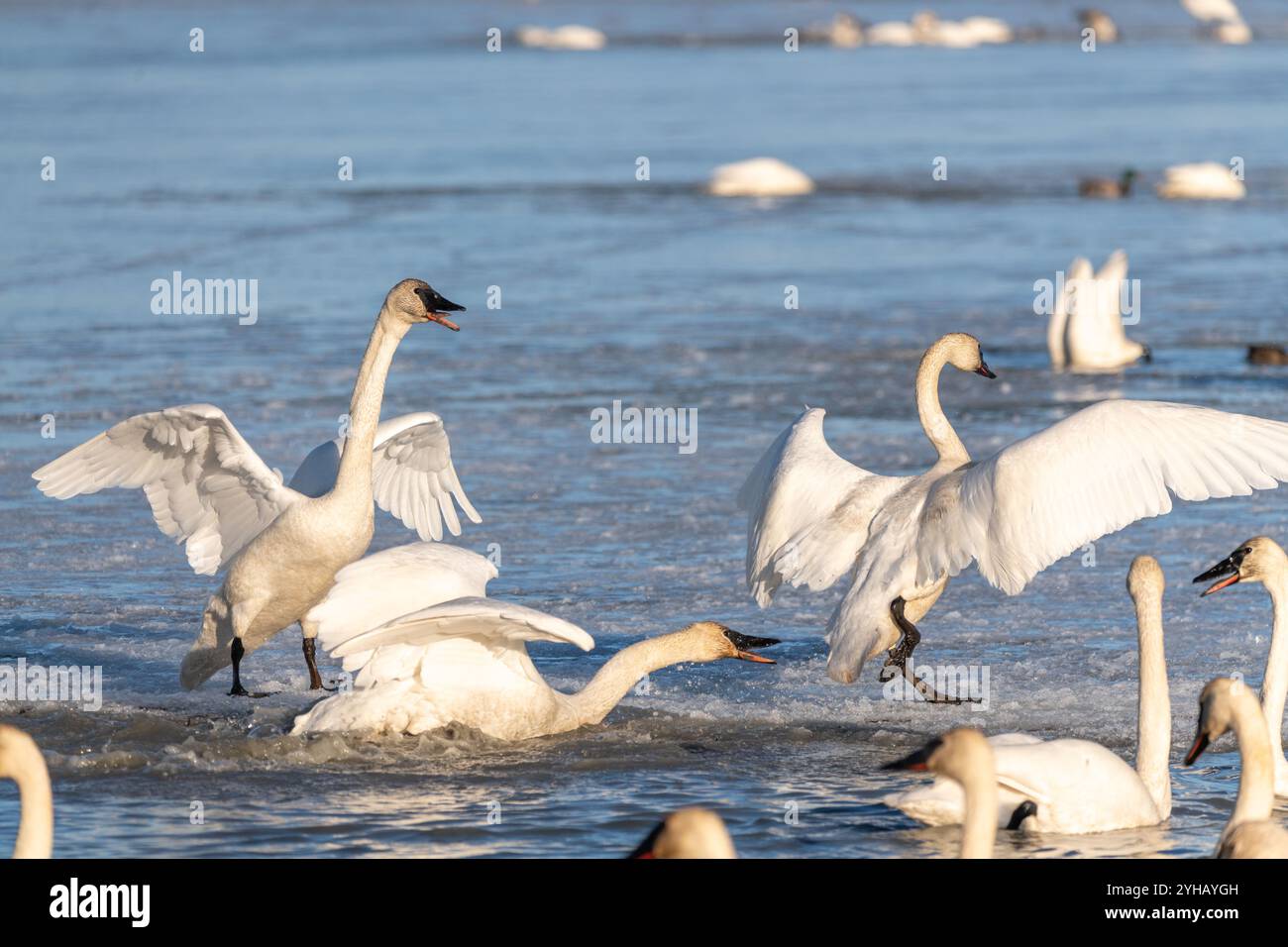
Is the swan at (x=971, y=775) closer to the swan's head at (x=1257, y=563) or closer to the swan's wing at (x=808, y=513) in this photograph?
the swan's head at (x=1257, y=563)

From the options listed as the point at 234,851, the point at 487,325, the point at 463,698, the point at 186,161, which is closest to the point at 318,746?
the point at 463,698

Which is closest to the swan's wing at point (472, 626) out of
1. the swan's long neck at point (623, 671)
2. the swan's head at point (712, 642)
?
the swan's long neck at point (623, 671)

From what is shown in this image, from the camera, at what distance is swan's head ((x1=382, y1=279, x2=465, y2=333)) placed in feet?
24.4

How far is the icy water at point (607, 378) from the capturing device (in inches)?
259

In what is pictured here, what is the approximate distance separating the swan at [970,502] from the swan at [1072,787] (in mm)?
852

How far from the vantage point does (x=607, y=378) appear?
13273 millimetres

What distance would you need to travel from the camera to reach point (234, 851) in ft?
19.0

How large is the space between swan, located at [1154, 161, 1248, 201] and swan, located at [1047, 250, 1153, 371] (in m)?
7.65

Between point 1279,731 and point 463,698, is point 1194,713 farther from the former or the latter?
point 463,698

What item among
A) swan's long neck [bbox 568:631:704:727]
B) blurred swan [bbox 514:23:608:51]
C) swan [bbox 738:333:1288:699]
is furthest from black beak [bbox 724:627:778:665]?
blurred swan [bbox 514:23:608:51]

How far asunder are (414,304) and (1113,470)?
247 cm

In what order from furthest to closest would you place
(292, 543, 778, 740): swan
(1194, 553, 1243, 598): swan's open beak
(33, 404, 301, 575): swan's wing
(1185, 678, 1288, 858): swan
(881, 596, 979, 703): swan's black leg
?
(33, 404, 301, 575): swan's wing → (881, 596, 979, 703): swan's black leg → (292, 543, 778, 740): swan → (1194, 553, 1243, 598): swan's open beak → (1185, 678, 1288, 858): swan

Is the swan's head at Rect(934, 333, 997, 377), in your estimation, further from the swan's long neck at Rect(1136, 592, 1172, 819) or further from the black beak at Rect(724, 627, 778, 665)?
the swan's long neck at Rect(1136, 592, 1172, 819)

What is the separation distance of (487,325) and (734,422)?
12.8 ft
